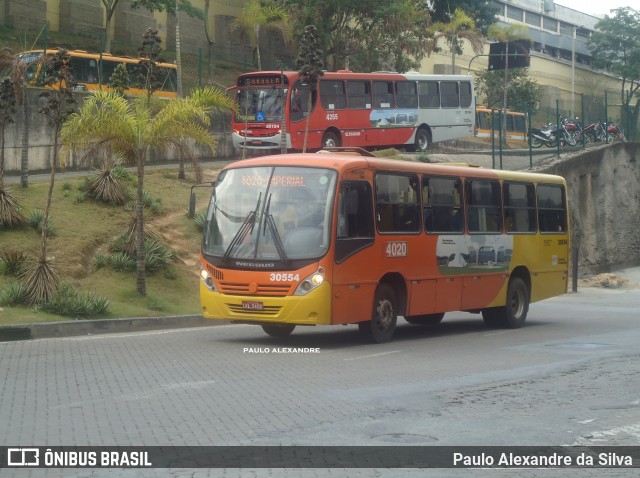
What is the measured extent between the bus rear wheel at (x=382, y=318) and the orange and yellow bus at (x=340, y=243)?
16 millimetres

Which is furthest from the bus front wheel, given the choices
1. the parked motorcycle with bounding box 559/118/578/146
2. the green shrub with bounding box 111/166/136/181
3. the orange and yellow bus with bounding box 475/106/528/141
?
the green shrub with bounding box 111/166/136/181

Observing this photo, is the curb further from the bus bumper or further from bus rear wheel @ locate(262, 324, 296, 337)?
the bus bumper

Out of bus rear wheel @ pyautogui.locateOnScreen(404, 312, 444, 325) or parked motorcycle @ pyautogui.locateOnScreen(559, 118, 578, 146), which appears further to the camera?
parked motorcycle @ pyautogui.locateOnScreen(559, 118, 578, 146)

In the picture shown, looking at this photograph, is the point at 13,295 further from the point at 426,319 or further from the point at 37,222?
the point at 426,319

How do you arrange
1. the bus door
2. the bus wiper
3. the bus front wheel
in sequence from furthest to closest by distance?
the bus front wheel < the bus wiper < the bus door

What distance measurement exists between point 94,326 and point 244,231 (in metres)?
3.86

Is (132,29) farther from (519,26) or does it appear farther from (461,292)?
(461,292)

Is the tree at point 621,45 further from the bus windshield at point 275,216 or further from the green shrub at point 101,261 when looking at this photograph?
the bus windshield at point 275,216

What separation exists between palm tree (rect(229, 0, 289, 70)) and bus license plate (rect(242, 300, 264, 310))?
32168 millimetres

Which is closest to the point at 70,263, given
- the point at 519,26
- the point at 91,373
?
the point at 91,373

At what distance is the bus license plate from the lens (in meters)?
15.6

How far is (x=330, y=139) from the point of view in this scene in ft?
123

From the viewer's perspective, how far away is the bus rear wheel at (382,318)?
1655 cm

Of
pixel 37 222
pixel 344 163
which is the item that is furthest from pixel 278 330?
pixel 37 222
